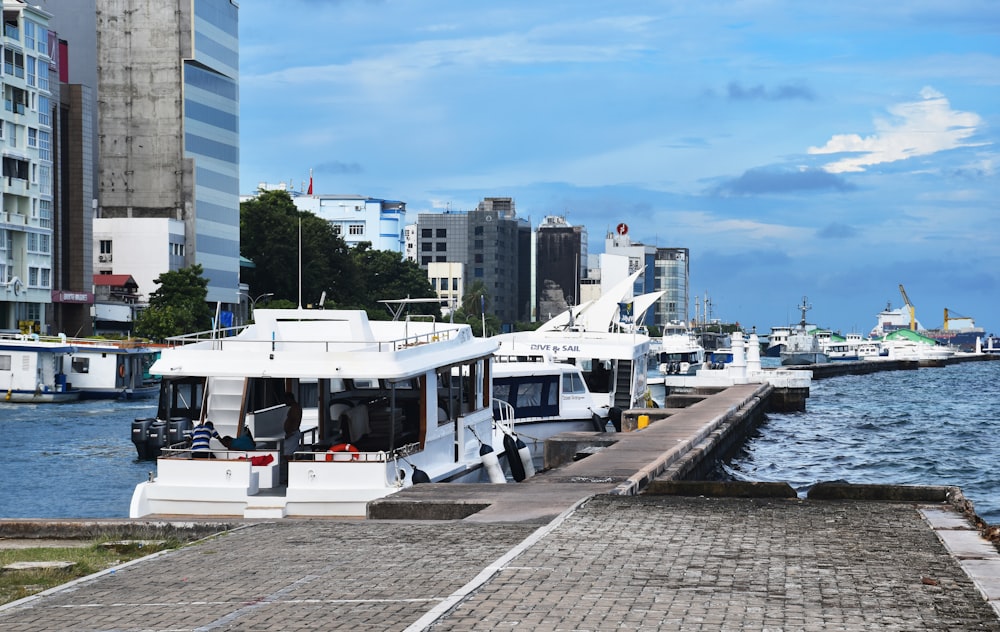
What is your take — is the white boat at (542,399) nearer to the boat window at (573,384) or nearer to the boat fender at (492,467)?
the boat window at (573,384)

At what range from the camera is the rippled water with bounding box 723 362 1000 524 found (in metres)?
33.4

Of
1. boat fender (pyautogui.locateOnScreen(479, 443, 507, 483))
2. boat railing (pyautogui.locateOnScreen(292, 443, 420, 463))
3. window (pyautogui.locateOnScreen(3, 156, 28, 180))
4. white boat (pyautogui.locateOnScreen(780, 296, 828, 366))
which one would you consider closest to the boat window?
boat fender (pyautogui.locateOnScreen(479, 443, 507, 483))

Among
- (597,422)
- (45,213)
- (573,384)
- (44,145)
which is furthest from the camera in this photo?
(45,213)

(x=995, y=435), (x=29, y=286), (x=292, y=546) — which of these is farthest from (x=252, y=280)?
(x=292, y=546)

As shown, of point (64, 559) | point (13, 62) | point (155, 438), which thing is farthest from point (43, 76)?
point (64, 559)

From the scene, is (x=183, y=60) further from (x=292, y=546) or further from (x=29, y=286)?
(x=292, y=546)

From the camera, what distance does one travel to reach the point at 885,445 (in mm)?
43312

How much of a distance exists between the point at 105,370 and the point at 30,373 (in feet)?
15.0

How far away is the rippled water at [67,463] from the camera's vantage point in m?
31.2

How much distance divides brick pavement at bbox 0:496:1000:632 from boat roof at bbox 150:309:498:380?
4516 millimetres

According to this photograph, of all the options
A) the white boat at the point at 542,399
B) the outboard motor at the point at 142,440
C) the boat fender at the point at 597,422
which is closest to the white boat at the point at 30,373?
the outboard motor at the point at 142,440

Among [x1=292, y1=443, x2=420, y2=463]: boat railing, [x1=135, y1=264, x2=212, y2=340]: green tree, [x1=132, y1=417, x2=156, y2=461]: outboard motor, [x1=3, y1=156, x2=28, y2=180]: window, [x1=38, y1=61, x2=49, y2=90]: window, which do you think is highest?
[x1=38, y1=61, x2=49, y2=90]: window

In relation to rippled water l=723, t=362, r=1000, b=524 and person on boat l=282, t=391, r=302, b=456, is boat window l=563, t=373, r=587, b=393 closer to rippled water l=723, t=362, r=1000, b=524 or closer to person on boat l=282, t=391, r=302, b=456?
rippled water l=723, t=362, r=1000, b=524

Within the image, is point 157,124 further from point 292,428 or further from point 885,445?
point 292,428
